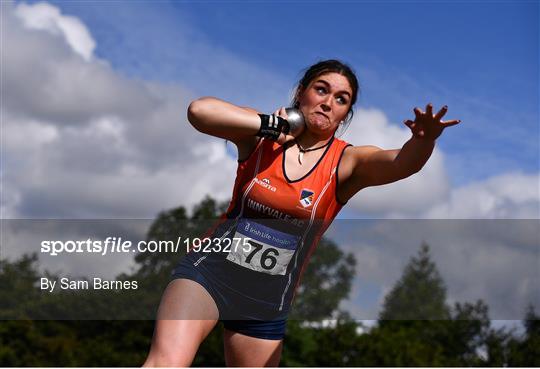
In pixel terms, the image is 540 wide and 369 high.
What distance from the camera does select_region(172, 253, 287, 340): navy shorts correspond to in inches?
213

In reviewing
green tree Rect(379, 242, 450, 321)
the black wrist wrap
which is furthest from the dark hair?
green tree Rect(379, 242, 450, 321)

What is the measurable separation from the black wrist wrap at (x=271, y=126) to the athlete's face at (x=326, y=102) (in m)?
0.39

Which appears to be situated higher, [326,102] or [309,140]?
[326,102]

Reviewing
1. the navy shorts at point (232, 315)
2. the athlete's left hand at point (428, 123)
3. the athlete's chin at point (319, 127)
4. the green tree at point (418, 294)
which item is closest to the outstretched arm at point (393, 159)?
the athlete's left hand at point (428, 123)

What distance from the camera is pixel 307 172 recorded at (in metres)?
5.59

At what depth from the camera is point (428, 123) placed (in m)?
5.02

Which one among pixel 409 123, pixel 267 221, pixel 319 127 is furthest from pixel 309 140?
pixel 409 123

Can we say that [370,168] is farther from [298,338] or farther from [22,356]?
[22,356]

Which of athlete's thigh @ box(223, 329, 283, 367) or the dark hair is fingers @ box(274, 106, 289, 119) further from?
athlete's thigh @ box(223, 329, 283, 367)

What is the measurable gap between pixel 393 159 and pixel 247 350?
1998 millimetres

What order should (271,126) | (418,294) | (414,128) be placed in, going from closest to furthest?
1. (414,128)
2. (271,126)
3. (418,294)

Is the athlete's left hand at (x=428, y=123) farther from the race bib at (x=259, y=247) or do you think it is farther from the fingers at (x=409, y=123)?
the race bib at (x=259, y=247)

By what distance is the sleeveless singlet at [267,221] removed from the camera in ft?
18.1

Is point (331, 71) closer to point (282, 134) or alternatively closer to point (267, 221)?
point (282, 134)
